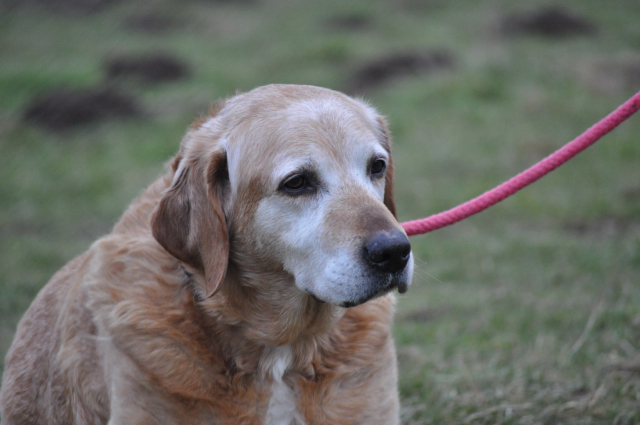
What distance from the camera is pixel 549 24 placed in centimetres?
1207

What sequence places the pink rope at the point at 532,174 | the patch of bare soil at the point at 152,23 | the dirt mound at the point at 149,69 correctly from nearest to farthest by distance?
the pink rope at the point at 532,174 < the dirt mound at the point at 149,69 < the patch of bare soil at the point at 152,23

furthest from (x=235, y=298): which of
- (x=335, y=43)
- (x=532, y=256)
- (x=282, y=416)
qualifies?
(x=335, y=43)

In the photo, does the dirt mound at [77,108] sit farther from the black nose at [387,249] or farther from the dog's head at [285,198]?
the black nose at [387,249]

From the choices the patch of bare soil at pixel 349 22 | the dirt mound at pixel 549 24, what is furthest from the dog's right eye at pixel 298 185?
the patch of bare soil at pixel 349 22

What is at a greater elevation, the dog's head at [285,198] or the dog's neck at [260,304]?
the dog's head at [285,198]

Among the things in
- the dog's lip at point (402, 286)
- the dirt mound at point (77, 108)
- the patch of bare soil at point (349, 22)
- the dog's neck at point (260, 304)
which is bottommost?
the dirt mound at point (77, 108)

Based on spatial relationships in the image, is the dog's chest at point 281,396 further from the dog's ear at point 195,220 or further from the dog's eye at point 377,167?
the dog's eye at point 377,167

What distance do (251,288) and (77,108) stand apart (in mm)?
7993

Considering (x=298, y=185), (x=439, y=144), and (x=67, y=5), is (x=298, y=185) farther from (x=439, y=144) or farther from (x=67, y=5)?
(x=67, y=5)

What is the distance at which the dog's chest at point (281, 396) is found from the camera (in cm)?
273

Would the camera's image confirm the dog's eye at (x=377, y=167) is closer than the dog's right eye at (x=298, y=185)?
No

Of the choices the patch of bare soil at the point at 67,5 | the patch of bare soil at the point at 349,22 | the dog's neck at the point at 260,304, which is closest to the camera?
the dog's neck at the point at 260,304

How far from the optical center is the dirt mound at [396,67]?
414 inches

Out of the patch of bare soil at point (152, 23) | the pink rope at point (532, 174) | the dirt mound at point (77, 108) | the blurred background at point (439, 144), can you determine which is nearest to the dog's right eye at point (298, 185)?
the pink rope at point (532, 174)
